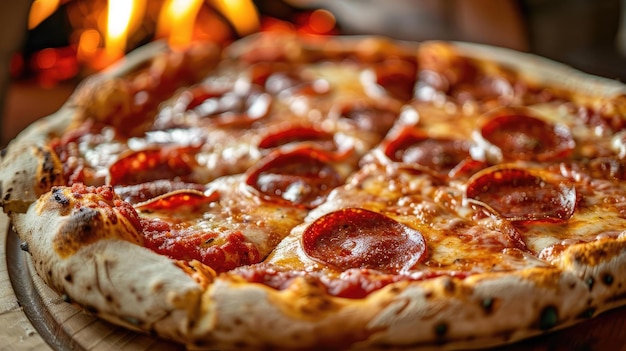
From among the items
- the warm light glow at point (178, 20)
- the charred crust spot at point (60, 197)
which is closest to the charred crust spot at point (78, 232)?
the charred crust spot at point (60, 197)

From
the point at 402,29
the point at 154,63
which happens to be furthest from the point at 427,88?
the point at 402,29

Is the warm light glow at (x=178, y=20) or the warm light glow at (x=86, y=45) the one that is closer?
the warm light glow at (x=178, y=20)

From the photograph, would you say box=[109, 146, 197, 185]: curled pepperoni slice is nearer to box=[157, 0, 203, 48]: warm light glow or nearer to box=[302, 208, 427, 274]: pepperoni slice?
box=[302, 208, 427, 274]: pepperoni slice

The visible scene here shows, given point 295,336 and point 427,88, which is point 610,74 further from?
point 295,336

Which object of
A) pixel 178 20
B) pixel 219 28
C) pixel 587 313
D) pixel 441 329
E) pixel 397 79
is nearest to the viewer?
pixel 441 329

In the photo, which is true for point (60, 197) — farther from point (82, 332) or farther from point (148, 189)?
point (82, 332)

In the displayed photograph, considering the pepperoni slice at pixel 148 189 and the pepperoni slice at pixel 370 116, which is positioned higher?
the pepperoni slice at pixel 148 189

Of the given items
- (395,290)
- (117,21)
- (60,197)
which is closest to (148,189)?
(60,197)

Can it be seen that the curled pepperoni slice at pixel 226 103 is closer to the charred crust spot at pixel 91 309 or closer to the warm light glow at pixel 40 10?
the charred crust spot at pixel 91 309
